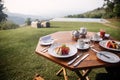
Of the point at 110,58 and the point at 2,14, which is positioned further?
the point at 2,14

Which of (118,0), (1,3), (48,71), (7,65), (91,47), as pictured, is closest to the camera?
(91,47)

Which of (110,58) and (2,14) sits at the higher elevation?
(2,14)

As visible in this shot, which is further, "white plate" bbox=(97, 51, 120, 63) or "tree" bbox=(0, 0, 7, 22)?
"tree" bbox=(0, 0, 7, 22)

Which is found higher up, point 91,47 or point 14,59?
point 91,47

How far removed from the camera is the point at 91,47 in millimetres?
1898

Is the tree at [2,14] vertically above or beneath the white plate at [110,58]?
above

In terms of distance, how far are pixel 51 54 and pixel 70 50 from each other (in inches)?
10.6

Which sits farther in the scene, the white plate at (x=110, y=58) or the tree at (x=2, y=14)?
the tree at (x=2, y=14)

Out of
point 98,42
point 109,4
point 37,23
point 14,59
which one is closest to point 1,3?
point 37,23

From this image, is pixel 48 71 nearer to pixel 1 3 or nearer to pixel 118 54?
pixel 118 54

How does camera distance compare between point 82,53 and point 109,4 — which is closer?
point 82,53

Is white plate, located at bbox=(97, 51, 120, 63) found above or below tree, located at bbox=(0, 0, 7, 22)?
below

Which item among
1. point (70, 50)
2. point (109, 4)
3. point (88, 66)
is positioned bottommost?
point (88, 66)

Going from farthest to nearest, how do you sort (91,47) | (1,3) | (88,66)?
(1,3) → (91,47) → (88,66)
